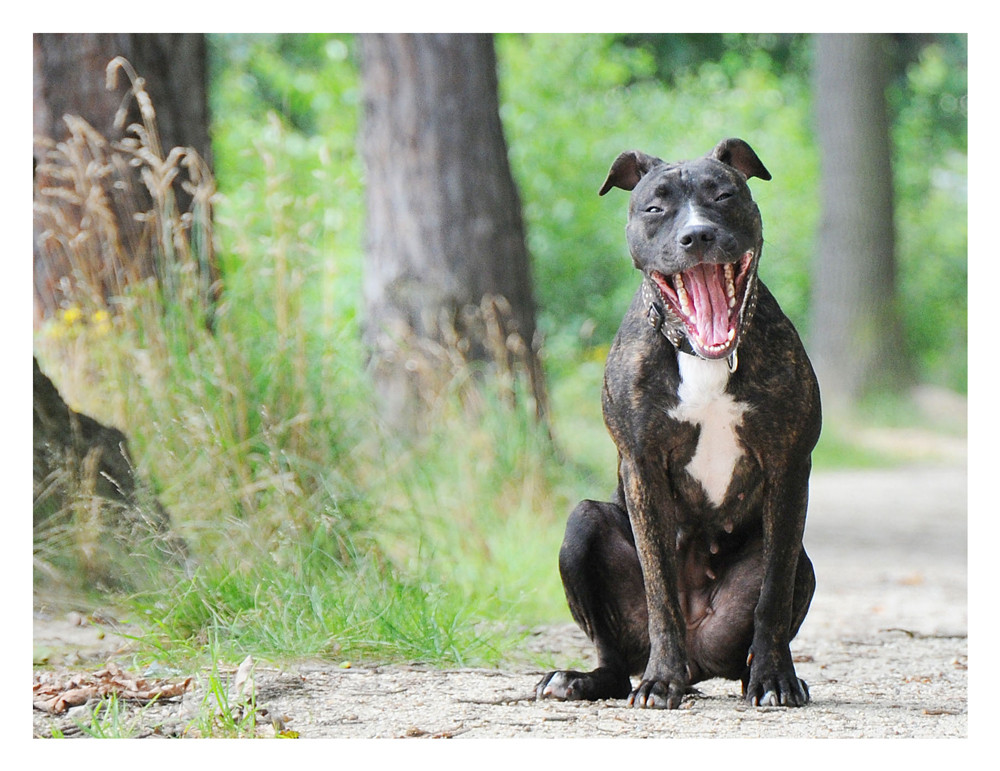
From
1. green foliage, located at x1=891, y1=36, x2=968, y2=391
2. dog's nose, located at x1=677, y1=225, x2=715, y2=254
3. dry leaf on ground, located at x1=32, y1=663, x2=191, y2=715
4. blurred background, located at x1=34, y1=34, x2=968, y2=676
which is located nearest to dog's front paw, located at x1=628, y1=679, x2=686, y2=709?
blurred background, located at x1=34, y1=34, x2=968, y2=676

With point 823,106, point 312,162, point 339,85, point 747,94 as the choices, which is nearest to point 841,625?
point 312,162

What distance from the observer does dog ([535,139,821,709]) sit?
3537 mm

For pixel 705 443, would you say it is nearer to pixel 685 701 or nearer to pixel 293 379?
pixel 685 701

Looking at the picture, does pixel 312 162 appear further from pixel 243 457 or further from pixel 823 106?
pixel 243 457

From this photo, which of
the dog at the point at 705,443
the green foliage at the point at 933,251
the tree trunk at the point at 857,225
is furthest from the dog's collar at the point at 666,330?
the green foliage at the point at 933,251

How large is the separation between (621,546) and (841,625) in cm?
238

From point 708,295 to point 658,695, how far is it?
45.5 inches

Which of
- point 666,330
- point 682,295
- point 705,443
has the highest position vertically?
point 682,295

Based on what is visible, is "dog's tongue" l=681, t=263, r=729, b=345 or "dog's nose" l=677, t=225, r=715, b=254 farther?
"dog's tongue" l=681, t=263, r=729, b=345

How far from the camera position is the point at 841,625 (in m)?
5.86

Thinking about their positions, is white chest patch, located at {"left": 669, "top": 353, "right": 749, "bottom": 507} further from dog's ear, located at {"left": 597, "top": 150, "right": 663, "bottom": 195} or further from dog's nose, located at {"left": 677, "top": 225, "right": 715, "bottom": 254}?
dog's ear, located at {"left": 597, "top": 150, "right": 663, "bottom": 195}

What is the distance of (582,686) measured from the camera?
377 cm

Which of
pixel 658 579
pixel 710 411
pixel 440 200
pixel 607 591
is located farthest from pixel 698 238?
pixel 440 200

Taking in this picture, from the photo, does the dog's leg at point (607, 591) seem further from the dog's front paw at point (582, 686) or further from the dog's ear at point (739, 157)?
the dog's ear at point (739, 157)
